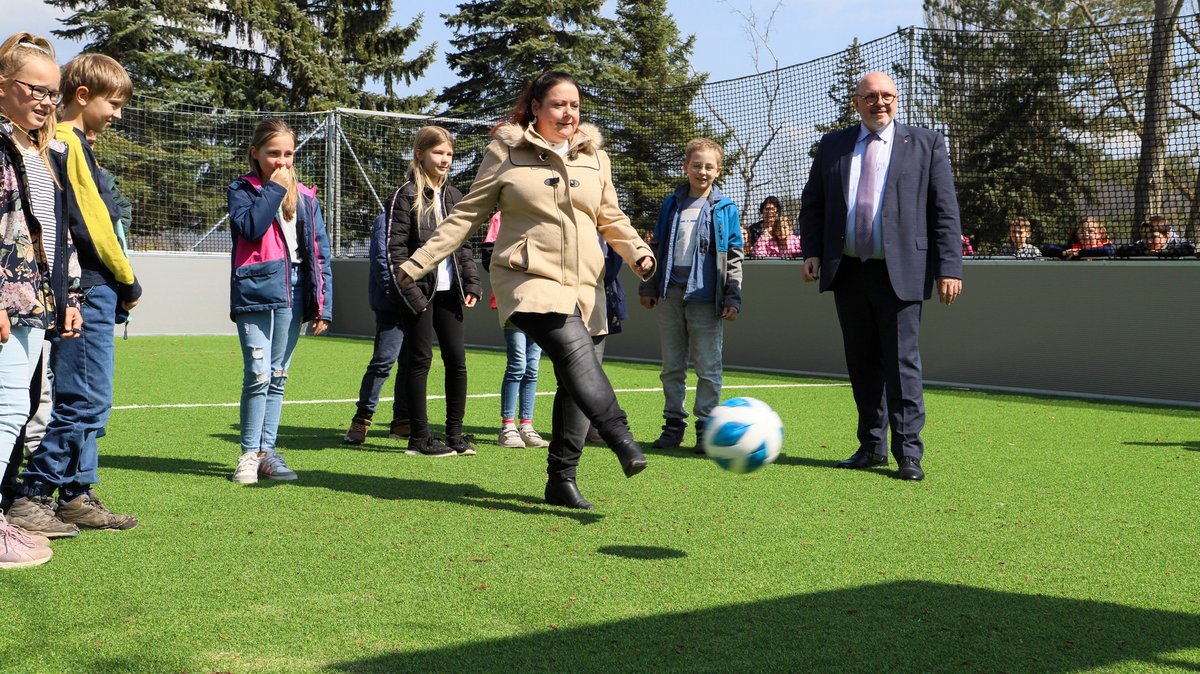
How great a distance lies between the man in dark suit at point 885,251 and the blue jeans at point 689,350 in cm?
88

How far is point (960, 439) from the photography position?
7.54m

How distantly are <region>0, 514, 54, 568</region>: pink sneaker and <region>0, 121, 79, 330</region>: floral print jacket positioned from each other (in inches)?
28.9

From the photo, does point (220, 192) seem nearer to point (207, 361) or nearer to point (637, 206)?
point (207, 361)

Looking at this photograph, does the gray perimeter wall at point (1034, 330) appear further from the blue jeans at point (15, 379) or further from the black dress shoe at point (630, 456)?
the blue jeans at point (15, 379)

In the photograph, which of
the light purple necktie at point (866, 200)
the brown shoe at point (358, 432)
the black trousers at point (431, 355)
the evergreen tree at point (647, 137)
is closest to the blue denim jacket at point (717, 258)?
the light purple necktie at point (866, 200)

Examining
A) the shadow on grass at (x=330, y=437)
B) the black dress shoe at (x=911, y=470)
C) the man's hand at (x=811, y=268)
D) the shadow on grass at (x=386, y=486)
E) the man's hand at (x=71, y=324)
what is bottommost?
the shadow on grass at (x=330, y=437)

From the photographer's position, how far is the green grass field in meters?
3.21

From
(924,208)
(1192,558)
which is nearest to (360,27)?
(924,208)

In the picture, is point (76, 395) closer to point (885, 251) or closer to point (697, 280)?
point (697, 280)

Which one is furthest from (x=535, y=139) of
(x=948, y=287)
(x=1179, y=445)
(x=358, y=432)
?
(x=1179, y=445)

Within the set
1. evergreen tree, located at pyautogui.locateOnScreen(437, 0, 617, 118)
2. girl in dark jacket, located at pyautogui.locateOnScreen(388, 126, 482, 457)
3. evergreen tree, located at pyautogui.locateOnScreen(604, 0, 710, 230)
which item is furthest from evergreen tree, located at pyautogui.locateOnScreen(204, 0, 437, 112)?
girl in dark jacket, located at pyautogui.locateOnScreen(388, 126, 482, 457)

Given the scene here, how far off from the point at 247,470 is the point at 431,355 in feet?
4.62

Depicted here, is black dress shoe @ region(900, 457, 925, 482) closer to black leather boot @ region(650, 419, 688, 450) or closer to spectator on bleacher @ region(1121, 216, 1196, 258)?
black leather boot @ region(650, 419, 688, 450)

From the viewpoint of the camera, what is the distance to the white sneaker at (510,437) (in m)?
7.26
